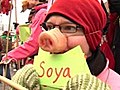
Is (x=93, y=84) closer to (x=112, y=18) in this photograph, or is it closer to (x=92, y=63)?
(x=92, y=63)

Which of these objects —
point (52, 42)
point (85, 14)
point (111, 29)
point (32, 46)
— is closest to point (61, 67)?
point (52, 42)

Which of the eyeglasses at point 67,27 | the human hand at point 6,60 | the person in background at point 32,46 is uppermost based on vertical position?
the eyeglasses at point 67,27

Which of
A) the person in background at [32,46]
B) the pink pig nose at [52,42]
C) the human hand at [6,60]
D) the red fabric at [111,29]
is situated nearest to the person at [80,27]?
the pink pig nose at [52,42]

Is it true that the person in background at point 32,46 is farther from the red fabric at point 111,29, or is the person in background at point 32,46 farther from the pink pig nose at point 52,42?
the pink pig nose at point 52,42

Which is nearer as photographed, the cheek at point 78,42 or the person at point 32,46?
the cheek at point 78,42


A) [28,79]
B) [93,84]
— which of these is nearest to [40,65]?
[28,79]

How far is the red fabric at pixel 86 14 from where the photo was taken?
0.75m

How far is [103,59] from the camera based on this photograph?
0.86 m

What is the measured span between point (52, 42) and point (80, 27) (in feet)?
0.43

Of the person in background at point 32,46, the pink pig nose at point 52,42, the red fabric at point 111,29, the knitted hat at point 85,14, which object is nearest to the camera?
the pink pig nose at point 52,42

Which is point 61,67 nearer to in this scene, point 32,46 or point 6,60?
point 6,60

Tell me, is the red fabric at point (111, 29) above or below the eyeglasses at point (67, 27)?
below

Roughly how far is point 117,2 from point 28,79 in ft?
2.28

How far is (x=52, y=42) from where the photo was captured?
25.4 inches
